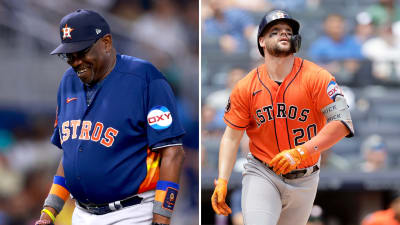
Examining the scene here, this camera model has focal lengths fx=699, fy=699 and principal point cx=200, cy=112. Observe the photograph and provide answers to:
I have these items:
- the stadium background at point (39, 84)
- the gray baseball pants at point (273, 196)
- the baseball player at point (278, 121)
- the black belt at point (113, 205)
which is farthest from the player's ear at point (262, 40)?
the stadium background at point (39, 84)

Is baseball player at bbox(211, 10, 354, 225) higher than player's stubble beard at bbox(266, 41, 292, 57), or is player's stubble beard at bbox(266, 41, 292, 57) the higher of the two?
player's stubble beard at bbox(266, 41, 292, 57)

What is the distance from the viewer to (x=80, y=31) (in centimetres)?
365

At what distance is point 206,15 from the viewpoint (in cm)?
1095

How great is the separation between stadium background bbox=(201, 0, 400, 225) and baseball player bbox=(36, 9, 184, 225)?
3.62 metres

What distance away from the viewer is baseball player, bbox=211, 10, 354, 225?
4.16 metres

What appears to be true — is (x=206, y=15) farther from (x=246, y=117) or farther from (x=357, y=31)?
(x=246, y=117)

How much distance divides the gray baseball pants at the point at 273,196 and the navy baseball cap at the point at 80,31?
1.32 m

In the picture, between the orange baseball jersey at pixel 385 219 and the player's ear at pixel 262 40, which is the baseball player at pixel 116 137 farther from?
the orange baseball jersey at pixel 385 219

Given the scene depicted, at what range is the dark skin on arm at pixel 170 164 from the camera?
3582 mm

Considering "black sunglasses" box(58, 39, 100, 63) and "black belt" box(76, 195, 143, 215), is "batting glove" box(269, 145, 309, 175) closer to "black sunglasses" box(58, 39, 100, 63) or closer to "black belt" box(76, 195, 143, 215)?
"black belt" box(76, 195, 143, 215)

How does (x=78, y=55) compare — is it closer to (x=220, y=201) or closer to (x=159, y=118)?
(x=159, y=118)

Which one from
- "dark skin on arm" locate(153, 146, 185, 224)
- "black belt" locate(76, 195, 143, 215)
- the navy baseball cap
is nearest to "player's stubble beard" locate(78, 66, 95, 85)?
the navy baseball cap

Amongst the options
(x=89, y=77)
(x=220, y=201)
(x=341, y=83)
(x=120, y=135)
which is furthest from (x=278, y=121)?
(x=341, y=83)

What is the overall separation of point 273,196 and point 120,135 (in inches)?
44.4
